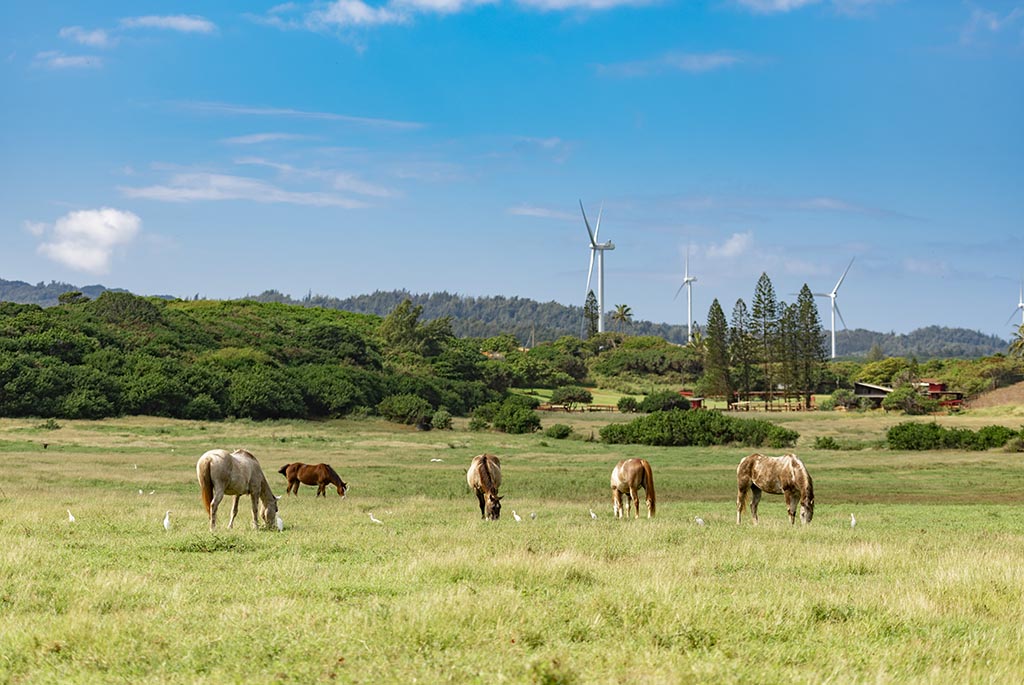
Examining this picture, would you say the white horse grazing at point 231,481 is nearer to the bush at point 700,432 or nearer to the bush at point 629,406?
the bush at point 700,432

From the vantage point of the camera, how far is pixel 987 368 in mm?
122812

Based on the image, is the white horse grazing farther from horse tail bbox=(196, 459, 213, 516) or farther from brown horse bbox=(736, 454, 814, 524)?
brown horse bbox=(736, 454, 814, 524)

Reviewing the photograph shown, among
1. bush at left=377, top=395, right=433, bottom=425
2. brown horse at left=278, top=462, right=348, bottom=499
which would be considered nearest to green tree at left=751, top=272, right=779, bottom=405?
bush at left=377, top=395, right=433, bottom=425

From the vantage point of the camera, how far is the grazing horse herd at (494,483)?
17797 millimetres

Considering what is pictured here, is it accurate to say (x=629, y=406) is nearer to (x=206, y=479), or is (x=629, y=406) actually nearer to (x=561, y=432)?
(x=561, y=432)

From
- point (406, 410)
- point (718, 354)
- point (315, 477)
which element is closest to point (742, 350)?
point (718, 354)

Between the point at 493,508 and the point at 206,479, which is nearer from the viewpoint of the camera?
the point at 206,479

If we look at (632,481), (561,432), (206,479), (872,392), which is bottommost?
(561,432)

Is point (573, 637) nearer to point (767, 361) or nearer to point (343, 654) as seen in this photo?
point (343, 654)

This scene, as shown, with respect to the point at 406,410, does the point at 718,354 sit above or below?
above

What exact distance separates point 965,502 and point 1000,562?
19.9 meters

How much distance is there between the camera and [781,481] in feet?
69.3

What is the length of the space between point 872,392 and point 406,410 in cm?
6785

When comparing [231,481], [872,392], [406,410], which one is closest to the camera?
[231,481]
